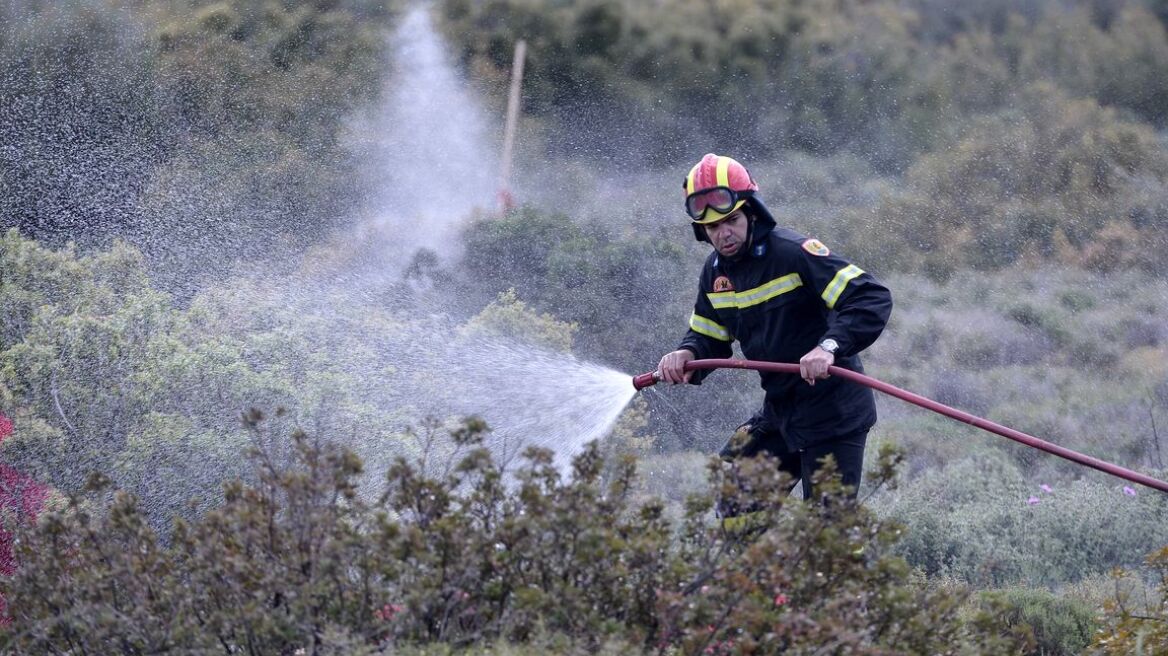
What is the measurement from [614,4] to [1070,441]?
5178mm

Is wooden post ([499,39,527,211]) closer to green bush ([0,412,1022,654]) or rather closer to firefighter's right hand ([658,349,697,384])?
firefighter's right hand ([658,349,697,384])

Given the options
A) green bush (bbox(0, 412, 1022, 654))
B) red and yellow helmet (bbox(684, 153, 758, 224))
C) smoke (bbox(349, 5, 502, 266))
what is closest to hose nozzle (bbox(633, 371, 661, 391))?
red and yellow helmet (bbox(684, 153, 758, 224))

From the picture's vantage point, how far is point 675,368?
13.7 ft

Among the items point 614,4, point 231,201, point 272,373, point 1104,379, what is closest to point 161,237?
point 231,201

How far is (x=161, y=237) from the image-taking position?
751cm

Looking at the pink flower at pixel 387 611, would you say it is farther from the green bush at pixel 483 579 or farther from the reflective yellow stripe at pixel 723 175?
the reflective yellow stripe at pixel 723 175

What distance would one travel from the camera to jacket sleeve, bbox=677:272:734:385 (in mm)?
4316

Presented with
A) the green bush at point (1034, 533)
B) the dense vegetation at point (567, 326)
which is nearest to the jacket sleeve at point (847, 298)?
the dense vegetation at point (567, 326)

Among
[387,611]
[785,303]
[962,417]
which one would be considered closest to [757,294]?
[785,303]

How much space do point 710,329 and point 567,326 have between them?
290 cm

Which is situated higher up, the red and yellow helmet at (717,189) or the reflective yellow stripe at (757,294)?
the red and yellow helmet at (717,189)

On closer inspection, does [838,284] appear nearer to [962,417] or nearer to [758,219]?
[758,219]

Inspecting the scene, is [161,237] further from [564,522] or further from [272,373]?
[564,522]

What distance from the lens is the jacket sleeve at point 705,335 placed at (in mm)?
4316
